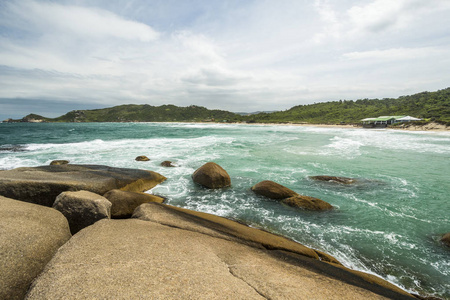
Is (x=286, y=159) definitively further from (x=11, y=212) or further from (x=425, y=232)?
(x=11, y=212)

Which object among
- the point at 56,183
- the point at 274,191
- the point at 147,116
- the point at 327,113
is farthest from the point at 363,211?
the point at 147,116

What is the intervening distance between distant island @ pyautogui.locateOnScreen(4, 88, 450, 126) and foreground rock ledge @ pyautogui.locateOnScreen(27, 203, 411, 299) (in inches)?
2614

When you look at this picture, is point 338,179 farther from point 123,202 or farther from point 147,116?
point 147,116

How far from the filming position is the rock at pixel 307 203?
8359 millimetres

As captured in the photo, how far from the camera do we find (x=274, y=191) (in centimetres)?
935

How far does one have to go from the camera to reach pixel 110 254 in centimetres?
342

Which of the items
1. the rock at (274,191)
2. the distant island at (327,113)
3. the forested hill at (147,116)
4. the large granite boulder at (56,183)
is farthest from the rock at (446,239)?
the forested hill at (147,116)

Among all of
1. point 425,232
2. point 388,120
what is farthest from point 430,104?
point 425,232

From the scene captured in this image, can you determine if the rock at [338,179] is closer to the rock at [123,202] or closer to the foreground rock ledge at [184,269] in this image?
the foreground rock ledge at [184,269]

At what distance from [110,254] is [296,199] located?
24.9 feet

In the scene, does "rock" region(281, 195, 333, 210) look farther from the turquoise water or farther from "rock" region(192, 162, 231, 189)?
"rock" region(192, 162, 231, 189)

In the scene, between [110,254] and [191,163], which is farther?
[191,163]

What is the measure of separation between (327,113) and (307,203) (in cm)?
11107

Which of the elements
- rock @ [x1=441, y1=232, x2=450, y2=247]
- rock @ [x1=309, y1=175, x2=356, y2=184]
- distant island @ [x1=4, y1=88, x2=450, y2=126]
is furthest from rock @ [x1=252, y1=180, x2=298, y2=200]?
distant island @ [x1=4, y1=88, x2=450, y2=126]
